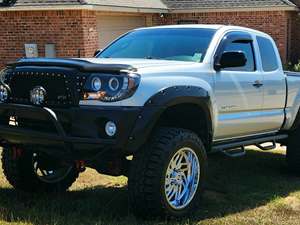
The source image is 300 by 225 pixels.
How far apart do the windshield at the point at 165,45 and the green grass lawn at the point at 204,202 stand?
1.54 m

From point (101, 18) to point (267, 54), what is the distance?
12.0 metres

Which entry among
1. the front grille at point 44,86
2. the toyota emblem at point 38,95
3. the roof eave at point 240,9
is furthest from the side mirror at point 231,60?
the roof eave at point 240,9

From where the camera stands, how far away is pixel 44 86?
16.8 feet

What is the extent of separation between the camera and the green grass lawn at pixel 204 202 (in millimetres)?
5191

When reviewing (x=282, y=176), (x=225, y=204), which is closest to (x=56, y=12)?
(x=282, y=176)

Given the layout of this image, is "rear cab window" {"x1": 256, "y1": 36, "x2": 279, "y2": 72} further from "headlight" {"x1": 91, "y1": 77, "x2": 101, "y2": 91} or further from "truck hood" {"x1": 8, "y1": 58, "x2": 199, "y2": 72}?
"headlight" {"x1": 91, "y1": 77, "x2": 101, "y2": 91}

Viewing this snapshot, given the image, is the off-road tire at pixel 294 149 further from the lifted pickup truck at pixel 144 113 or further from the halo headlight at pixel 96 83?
the halo headlight at pixel 96 83

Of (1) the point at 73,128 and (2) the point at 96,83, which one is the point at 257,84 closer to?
(2) the point at 96,83

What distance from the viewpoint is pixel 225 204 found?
6.10 m

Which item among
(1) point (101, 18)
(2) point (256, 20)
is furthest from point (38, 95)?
(2) point (256, 20)

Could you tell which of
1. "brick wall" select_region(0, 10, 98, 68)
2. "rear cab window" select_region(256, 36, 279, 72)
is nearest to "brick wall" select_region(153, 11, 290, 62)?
"brick wall" select_region(0, 10, 98, 68)

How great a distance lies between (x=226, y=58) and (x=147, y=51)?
92 cm

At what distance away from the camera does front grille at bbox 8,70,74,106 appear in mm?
4969

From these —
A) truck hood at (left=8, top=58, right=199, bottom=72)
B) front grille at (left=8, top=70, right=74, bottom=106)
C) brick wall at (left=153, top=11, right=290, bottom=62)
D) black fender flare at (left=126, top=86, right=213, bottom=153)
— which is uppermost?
truck hood at (left=8, top=58, right=199, bottom=72)
